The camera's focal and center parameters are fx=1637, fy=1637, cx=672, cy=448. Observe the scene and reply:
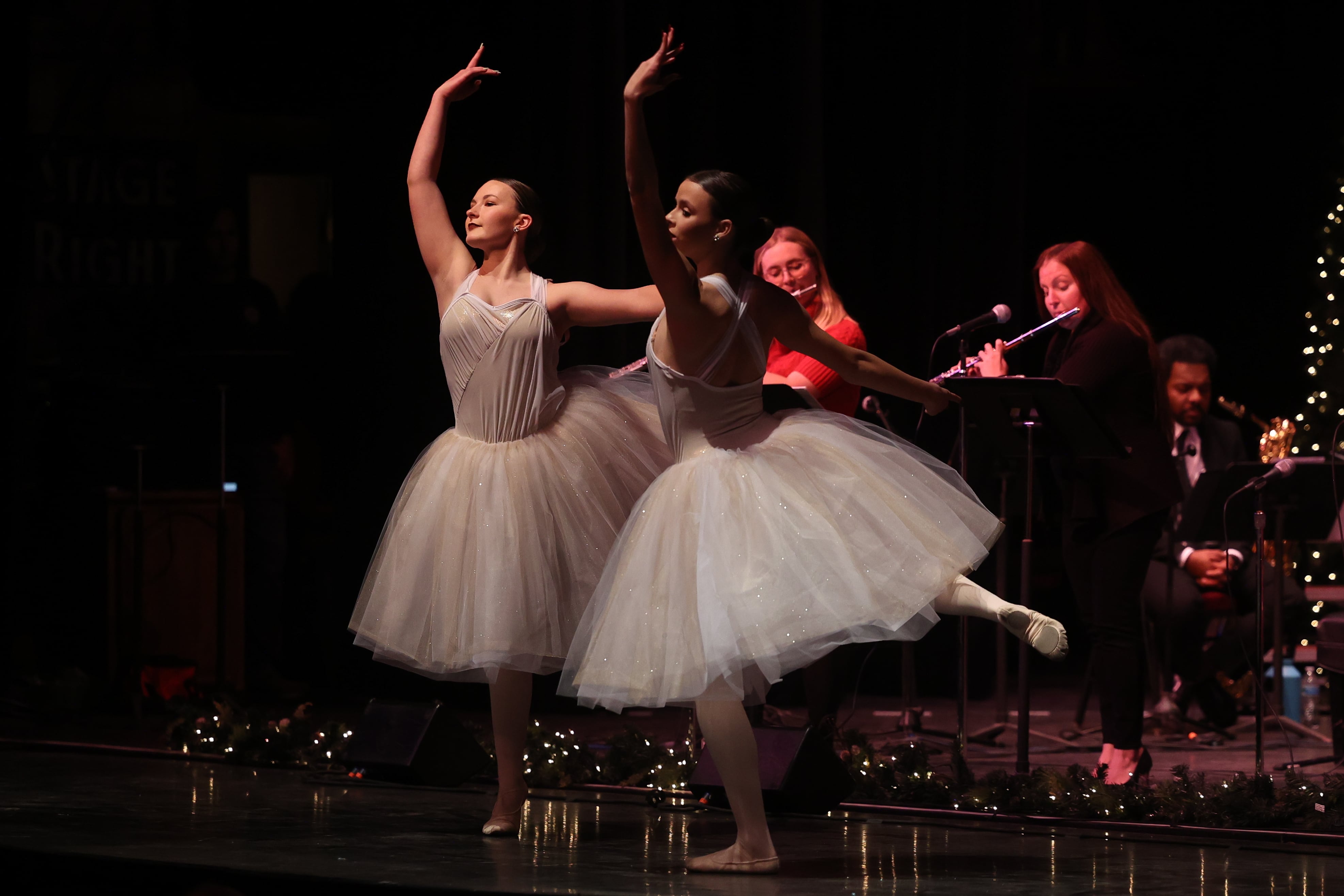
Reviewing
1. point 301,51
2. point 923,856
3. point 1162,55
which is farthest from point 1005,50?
point 923,856

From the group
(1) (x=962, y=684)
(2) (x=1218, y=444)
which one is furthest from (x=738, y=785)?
(2) (x=1218, y=444)

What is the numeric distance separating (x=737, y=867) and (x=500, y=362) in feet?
4.43

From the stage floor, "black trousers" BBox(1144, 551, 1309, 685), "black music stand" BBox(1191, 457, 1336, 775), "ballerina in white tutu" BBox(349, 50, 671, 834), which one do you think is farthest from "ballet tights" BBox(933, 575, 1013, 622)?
"black trousers" BBox(1144, 551, 1309, 685)

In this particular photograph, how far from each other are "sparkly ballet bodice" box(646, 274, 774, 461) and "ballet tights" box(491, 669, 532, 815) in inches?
33.3

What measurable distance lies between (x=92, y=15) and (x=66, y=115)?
0.58m

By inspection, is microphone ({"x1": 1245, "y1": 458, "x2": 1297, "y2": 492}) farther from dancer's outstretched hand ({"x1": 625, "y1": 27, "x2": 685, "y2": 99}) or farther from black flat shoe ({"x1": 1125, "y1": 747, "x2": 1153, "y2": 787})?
dancer's outstretched hand ({"x1": 625, "y1": 27, "x2": 685, "y2": 99})

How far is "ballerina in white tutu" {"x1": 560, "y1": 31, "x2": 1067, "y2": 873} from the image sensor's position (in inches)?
130

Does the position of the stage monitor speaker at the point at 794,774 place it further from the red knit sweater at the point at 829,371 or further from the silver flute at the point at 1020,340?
the red knit sweater at the point at 829,371

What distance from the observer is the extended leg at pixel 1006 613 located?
3.39m

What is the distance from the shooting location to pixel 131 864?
375 centimetres

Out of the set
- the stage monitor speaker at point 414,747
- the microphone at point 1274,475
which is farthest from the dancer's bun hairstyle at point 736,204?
the microphone at point 1274,475

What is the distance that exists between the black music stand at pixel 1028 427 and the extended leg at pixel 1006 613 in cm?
90

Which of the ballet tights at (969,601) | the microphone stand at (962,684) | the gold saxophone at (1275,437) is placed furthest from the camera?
the gold saxophone at (1275,437)

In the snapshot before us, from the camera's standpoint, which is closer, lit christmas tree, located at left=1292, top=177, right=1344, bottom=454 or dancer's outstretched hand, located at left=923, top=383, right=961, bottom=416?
dancer's outstretched hand, located at left=923, top=383, right=961, bottom=416
